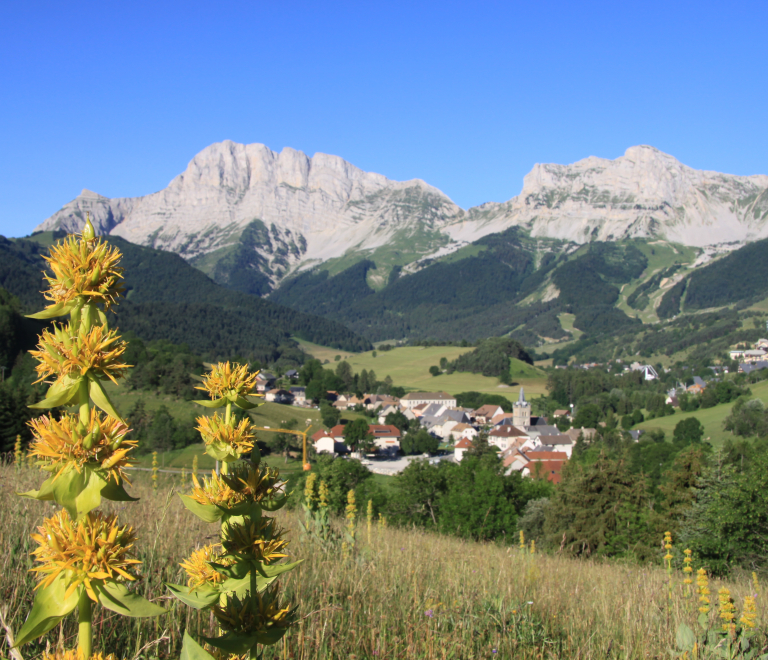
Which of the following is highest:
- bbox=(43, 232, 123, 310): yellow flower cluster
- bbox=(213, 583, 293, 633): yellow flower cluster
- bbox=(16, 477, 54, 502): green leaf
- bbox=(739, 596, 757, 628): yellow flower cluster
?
bbox=(43, 232, 123, 310): yellow flower cluster

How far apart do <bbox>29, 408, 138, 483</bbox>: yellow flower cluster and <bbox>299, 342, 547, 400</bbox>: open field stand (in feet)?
438

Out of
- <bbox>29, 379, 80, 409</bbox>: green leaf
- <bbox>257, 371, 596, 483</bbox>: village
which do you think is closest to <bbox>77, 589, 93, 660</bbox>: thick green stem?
<bbox>29, 379, 80, 409</bbox>: green leaf

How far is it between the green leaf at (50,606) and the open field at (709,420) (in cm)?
9060

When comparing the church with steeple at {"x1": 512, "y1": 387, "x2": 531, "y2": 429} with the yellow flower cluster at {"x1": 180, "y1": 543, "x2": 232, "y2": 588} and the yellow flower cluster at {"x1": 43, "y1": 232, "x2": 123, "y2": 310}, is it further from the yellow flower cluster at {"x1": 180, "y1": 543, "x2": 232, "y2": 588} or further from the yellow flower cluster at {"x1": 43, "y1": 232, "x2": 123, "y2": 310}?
the yellow flower cluster at {"x1": 43, "y1": 232, "x2": 123, "y2": 310}

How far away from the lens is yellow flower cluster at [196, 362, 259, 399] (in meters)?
1.77

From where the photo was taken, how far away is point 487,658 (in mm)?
3529

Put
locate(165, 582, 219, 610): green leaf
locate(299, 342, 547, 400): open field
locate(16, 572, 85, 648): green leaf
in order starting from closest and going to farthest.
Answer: locate(16, 572, 85, 648): green leaf
locate(165, 582, 219, 610): green leaf
locate(299, 342, 547, 400): open field

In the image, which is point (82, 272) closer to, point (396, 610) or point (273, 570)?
point (273, 570)

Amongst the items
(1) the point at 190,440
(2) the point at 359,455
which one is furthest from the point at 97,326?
(2) the point at 359,455

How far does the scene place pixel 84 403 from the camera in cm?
130

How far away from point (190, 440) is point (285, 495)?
56.8 m

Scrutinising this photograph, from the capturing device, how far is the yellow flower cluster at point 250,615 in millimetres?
1600

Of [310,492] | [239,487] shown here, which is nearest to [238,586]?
[239,487]

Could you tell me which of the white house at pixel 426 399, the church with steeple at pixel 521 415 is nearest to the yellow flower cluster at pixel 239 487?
the church with steeple at pixel 521 415
